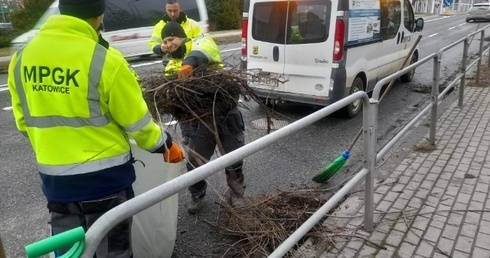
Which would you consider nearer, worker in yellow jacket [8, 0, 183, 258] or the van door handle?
worker in yellow jacket [8, 0, 183, 258]

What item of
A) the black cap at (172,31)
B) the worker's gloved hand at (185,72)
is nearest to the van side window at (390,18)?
the black cap at (172,31)

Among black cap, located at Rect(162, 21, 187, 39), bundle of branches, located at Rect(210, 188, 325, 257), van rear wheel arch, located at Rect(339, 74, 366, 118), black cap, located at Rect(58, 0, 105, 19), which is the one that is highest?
black cap, located at Rect(58, 0, 105, 19)

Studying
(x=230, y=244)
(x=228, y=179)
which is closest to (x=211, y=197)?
(x=228, y=179)

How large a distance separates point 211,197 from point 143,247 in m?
1.30

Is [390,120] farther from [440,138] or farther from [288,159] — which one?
[288,159]

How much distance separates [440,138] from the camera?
5125 millimetres

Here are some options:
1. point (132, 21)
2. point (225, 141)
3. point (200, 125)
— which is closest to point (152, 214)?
point (200, 125)

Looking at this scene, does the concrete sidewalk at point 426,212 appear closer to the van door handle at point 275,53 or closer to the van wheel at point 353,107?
the van wheel at point 353,107

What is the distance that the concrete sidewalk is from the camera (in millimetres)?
2889

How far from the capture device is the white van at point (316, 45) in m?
5.80

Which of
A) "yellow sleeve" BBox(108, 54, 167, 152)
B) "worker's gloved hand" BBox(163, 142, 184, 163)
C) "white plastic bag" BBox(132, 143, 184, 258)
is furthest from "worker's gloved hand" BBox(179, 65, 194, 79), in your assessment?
"yellow sleeve" BBox(108, 54, 167, 152)

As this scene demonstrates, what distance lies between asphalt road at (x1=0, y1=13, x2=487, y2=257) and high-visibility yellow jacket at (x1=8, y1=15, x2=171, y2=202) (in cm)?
129

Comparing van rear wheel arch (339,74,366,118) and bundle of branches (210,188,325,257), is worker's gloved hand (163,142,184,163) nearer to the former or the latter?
bundle of branches (210,188,325,257)

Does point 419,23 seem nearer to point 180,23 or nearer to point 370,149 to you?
point 180,23
